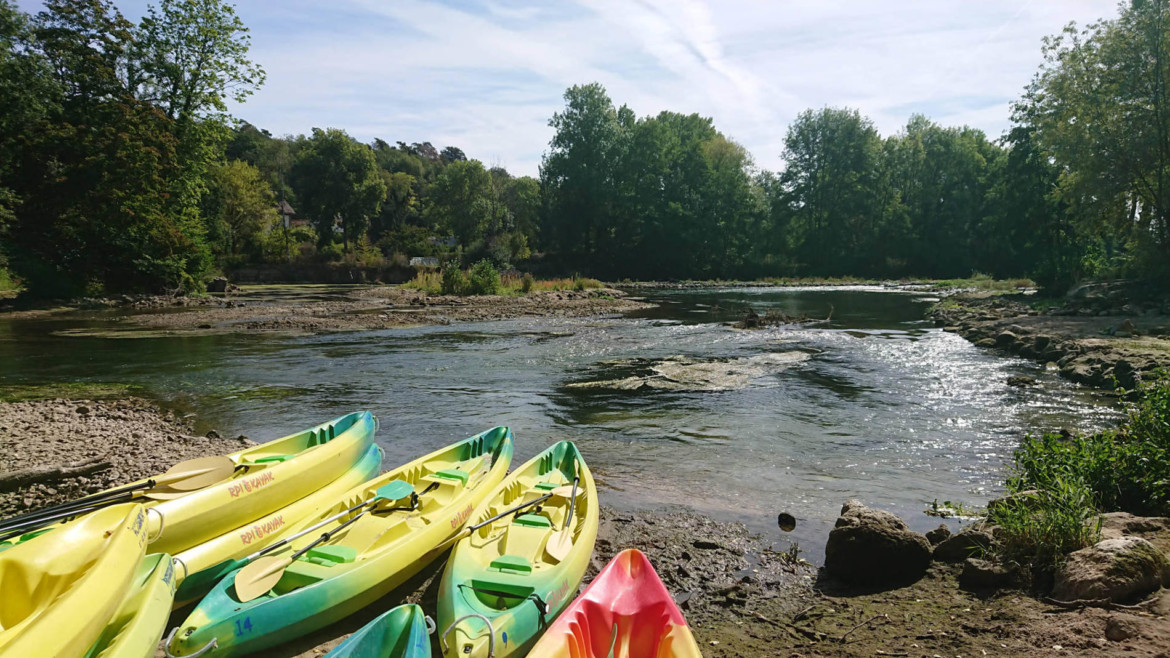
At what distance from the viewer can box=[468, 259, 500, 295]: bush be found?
3381cm

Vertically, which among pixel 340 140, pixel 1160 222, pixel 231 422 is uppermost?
pixel 340 140

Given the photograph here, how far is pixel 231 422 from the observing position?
1004 cm

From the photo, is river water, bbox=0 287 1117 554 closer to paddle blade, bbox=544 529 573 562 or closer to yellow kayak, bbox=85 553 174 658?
paddle blade, bbox=544 529 573 562

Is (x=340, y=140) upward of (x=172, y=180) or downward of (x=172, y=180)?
upward

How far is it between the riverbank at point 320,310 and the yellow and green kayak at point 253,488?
15.3 meters

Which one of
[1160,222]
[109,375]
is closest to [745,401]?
[109,375]

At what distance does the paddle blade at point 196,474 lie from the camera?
523 cm

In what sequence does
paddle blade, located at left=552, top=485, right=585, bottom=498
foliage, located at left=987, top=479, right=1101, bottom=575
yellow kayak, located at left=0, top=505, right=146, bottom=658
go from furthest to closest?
1. paddle blade, located at left=552, top=485, right=585, bottom=498
2. foliage, located at left=987, top=479, right=1101, bottom=575
3. yellow kayak, located at left=0, top=505, right=146, bottom=658

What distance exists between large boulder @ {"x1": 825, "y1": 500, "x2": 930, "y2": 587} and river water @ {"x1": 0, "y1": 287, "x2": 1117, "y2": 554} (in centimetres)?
64

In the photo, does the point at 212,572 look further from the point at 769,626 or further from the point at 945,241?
the point at 945,241

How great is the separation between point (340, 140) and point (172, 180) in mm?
27013

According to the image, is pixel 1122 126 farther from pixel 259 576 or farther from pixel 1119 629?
pixel 259 576

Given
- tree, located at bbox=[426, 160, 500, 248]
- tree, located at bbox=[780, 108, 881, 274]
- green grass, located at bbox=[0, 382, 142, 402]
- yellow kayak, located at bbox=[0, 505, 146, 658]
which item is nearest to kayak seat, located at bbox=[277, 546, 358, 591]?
yellow kayak, located at bbox=[0, 505, 146, 658]

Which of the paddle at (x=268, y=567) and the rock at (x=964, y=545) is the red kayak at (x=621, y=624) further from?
the rock at (x=964, y=545)
